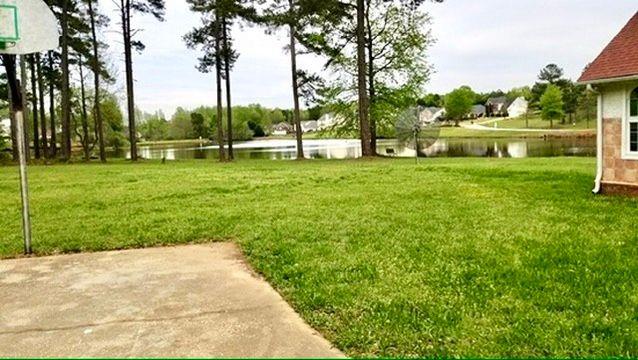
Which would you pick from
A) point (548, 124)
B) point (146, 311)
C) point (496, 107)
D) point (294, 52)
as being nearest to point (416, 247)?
point (146, 311)

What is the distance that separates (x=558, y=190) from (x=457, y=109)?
8466cm

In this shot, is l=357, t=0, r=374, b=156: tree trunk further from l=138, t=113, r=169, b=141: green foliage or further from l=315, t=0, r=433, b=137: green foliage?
l=138, t=113, r=169, b=141: green foliage

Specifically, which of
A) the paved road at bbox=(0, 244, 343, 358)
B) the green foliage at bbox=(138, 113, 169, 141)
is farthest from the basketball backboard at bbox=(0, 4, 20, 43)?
the green foliage at bbox=(138, 113, 169, 141)

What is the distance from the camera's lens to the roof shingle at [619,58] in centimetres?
927

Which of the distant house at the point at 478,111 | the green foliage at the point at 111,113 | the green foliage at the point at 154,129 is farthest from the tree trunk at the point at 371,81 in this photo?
the distant house at the point at 478,111

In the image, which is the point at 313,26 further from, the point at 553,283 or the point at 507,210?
the point at 553,283

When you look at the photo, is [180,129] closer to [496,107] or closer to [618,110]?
[496,107]

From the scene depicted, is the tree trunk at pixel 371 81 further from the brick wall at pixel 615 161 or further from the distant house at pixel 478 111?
the distant house at pixel 478 111

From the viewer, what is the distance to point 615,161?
9.80 meters

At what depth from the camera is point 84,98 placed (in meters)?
34.3

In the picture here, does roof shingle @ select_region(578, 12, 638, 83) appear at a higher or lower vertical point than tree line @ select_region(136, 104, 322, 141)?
lower

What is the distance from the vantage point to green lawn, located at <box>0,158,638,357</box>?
3.40 metres

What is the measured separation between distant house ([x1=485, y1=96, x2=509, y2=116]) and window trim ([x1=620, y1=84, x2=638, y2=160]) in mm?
114399

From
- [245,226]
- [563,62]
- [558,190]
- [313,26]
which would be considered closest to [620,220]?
[558,190]
